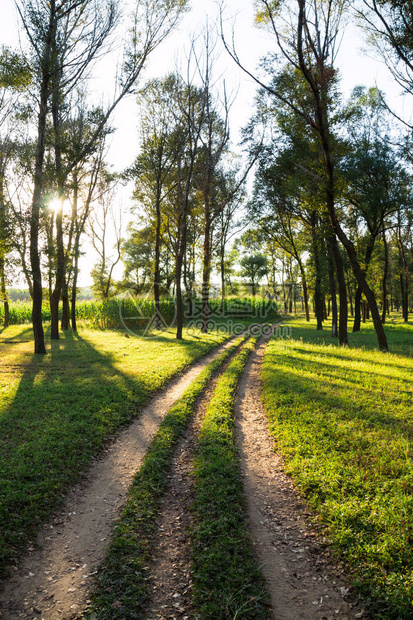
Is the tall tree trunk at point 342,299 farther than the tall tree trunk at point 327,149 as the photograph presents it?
Yes

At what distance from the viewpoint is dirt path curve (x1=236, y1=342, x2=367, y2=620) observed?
3.16 metres

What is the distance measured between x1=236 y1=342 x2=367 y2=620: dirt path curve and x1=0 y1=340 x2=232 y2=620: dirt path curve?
1850 mm

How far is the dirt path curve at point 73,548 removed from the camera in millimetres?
3219

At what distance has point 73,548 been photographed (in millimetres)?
3971

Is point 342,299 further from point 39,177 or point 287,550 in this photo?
point 39,177

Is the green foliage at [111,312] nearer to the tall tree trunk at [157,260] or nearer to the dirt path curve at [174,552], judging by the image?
the tall tree trunk at [157,260]

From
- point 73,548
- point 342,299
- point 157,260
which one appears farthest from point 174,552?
point 157,260

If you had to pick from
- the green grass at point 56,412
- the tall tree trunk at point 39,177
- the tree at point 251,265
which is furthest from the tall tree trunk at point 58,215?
the tree at point 251,265

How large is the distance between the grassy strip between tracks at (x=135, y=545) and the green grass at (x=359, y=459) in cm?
208

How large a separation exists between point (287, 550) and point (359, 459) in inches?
89.1

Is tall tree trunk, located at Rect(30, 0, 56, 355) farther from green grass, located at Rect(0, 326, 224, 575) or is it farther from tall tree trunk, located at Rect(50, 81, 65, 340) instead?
green grass, located at Rect(0, 326, 224, 575)

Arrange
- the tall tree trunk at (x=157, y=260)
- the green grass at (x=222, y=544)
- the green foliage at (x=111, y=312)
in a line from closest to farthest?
the green grass at (x=222, y=544) → the tall tree trunk at (x=157, y=260) → the green foliage at (x=111, y=312)

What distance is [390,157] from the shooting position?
84.2ft

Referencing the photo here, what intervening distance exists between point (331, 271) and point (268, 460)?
2034cm
